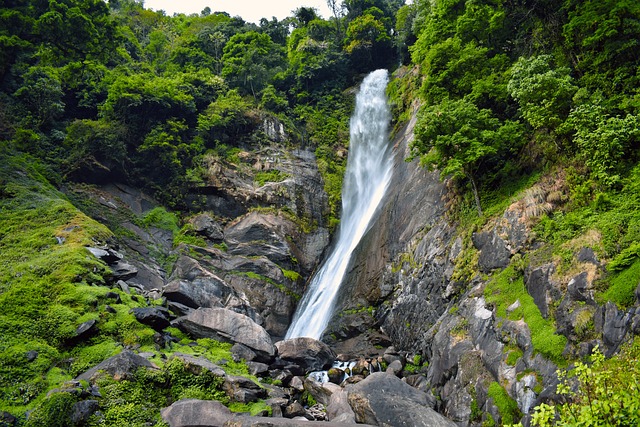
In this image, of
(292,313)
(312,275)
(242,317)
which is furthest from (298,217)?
(242,317)

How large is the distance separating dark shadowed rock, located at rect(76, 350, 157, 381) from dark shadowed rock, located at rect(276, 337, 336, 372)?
6.40m

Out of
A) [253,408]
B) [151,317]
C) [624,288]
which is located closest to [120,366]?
[151,317]

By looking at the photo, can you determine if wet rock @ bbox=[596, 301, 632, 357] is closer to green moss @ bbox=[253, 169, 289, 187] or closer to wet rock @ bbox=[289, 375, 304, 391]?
wet rock @ bbox=[289, 375, 304, 391]

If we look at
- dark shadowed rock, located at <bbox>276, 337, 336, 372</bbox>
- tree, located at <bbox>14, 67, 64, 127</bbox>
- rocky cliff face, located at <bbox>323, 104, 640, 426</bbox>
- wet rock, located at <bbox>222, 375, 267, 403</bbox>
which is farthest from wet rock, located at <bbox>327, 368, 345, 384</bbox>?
tree, located at <bbox>14, 67, 64, 127</bbox>

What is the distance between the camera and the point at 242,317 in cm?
1591

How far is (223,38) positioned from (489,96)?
32722 millimetres

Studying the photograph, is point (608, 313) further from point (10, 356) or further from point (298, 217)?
point (298, 217)

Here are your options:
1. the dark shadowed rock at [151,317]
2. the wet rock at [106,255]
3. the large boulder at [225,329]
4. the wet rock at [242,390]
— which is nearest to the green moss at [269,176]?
the wet rock at [106,255]

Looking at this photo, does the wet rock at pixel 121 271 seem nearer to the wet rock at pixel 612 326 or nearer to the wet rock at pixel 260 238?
the wet rock at pixel 260 238

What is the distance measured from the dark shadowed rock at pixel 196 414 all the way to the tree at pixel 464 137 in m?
10.8

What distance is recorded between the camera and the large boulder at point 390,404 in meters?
10.0

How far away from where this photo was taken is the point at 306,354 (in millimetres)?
16094

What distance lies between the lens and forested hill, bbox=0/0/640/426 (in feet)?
34.5

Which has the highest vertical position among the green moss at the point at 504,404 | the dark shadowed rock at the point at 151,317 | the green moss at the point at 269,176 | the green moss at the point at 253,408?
the green moss at the point at 269,176
